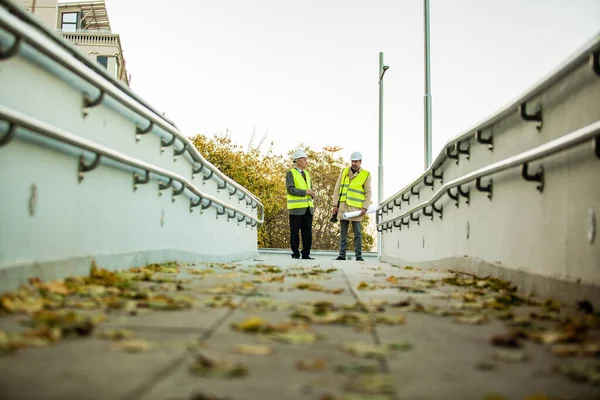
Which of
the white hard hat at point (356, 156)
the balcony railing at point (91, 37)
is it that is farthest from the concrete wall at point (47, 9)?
the white hard hat at point (356, 156)

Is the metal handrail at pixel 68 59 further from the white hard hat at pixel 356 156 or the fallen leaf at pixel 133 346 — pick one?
the white hard hat at pixel 356 156

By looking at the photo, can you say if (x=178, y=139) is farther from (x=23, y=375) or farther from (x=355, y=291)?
(x=23, y=375)

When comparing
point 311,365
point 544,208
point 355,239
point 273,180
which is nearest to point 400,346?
point 311,365

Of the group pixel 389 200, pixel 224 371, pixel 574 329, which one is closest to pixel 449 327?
pixel 574 329

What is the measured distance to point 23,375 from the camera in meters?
1.98

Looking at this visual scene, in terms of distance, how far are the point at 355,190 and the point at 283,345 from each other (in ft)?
38.3

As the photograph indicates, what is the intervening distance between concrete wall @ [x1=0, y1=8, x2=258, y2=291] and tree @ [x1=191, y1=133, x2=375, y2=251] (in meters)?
25.5

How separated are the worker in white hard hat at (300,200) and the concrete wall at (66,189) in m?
6.38

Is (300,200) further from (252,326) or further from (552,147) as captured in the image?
(252,326)

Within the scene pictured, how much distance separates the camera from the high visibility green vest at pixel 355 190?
14.2 meters

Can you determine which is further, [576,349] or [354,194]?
[354,194]

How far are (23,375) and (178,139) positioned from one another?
18.0 feet

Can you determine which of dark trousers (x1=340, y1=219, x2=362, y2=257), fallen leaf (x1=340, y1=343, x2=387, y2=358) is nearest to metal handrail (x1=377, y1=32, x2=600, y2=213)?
fallen leaf (x1=340, y1=343, x2=387, y2=358)

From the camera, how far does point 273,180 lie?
33125 millimetres
